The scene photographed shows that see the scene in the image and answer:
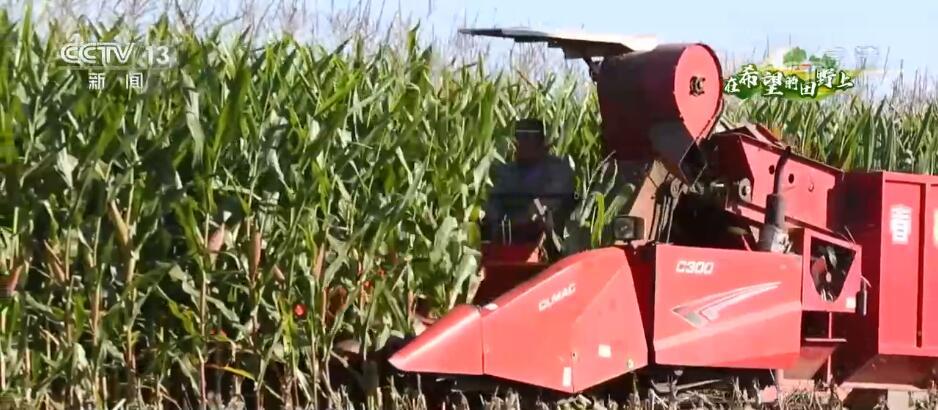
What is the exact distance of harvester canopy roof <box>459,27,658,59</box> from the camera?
7438 millimetres

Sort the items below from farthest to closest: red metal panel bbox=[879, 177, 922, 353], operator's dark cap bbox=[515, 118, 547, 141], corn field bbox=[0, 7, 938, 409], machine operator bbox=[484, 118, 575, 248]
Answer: red metal panel bbox=[879, 177, 922, 353]
operator's dark cap bbox=[515, 118, 547, 141]
machine operator bbox=[484, 118, 575, 248]
corn field bbox=[0, 7, 938, 409]

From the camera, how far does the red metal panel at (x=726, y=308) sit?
23.2 feet

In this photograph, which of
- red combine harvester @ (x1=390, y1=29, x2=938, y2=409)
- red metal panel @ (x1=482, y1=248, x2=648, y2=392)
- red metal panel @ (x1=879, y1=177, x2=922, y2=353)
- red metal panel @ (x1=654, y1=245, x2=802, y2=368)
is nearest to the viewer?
red metal panel @ (x1=482, y1=248, x2=648, y2=392)

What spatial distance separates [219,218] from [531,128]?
2.03 m

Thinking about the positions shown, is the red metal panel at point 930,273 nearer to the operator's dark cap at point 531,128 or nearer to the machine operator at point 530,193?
the machine operator at point 530,193

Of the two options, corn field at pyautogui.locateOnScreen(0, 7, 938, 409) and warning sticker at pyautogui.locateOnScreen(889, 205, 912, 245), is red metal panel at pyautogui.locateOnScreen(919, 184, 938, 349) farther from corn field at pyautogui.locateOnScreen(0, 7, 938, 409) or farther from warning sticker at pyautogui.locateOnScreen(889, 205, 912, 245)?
corn field at pyautogui.locateOnScreen(0, 7, 938, 409)

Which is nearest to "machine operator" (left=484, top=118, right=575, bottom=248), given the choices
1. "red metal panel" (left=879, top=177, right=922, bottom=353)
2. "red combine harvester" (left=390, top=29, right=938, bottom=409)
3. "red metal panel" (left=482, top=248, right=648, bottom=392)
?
"red combine harvester" (left=390, top=29, right=938, bottom=409)

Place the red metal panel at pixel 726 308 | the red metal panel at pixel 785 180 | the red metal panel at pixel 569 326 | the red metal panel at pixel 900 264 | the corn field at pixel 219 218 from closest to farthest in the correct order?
the corn field at pixel 219 218
the red metal panel at pixel 569 326
the red metal panel at pixel 726 308
the red metal panel at pixel 785 180
the red metal panel at pixel 900 264

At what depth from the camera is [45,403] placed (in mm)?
6480

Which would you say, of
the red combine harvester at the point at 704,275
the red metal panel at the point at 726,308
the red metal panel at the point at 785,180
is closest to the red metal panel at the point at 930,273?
the red combine harvester at the point at 704,275

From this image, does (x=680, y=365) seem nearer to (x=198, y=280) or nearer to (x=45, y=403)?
(x=198, y=280)

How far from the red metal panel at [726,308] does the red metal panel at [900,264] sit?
0.80 m

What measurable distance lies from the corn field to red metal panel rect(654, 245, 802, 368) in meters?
0.66

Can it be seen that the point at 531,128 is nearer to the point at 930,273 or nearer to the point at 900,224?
the point at 900,224
